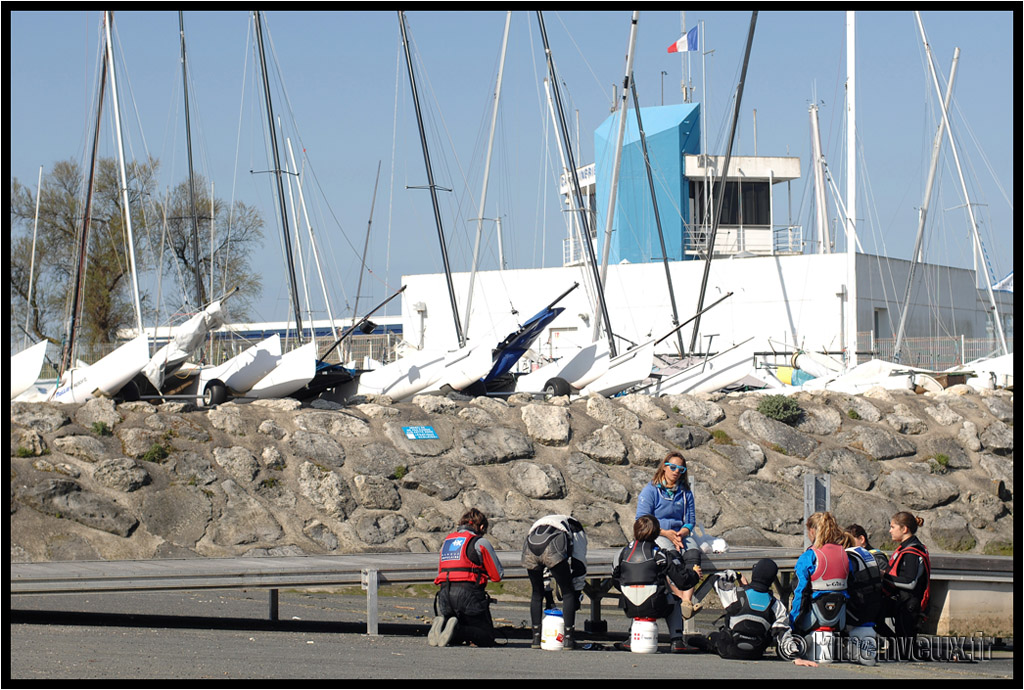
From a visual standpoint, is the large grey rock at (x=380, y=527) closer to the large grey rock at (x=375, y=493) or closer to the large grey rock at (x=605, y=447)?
the large grey rock at (x=375, y=493)

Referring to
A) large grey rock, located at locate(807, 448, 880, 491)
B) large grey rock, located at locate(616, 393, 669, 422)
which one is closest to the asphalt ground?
large grey rock, located at locate(616, 393, 669, 422)

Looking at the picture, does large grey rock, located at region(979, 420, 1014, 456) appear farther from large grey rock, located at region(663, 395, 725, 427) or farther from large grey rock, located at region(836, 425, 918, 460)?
large grey rock, located at region(663, 395, 725, 427)

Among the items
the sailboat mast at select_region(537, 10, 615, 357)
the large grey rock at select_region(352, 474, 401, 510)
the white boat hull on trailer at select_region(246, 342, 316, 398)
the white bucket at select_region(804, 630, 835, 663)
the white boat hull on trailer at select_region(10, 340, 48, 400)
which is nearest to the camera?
the white bucket at select_region(804, 630, 835, 663)

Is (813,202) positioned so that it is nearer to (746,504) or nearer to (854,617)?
(746,504)

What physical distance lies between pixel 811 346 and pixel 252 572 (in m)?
33.7

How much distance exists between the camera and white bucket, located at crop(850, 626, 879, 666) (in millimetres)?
9250

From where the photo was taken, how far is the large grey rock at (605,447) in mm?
20797

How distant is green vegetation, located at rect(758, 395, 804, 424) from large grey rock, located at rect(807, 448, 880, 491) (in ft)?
3.53

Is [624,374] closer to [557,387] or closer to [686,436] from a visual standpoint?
[557,387]

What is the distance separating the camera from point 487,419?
832 inches

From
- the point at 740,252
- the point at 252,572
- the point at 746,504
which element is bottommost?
the point at 746,504

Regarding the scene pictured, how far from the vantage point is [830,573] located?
9.14 m

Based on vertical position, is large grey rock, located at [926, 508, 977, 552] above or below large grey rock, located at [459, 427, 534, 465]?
below

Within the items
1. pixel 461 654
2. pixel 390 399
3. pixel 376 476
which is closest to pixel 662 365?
pixel 390 399
